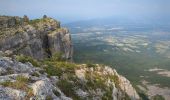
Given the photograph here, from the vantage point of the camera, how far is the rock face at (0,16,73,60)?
502 ft

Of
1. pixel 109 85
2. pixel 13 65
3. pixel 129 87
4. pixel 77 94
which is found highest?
pixel 13 65

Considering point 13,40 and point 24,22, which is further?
point 24,22

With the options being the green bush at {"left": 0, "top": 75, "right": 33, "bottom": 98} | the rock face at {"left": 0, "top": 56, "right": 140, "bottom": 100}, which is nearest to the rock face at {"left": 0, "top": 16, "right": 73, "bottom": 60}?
the rock face at {"left": 0, "top": 56, "right": 140, "bottom": 100}

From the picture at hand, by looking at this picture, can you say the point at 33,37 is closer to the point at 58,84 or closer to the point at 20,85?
the point at 58,84

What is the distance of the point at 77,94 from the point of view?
59.0 m

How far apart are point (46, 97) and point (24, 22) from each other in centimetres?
15534

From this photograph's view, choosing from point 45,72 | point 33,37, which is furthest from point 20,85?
point 33,37

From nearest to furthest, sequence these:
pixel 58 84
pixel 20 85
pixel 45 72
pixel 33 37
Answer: pixel 20 85
pixel 58 84
pixel 45 72
pixel 33 37

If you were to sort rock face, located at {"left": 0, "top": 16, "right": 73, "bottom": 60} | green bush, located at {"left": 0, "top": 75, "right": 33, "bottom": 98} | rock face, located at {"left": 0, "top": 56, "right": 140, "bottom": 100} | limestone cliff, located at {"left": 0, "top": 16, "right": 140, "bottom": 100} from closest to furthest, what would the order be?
green bush, located at {"left": 0, "top": 75, "right": 33, "bottom": 98}
rock face, located at {"left": 0, "top": 56, "right": 140, "bottom": 100}
limestone cliff, located at {"left": 0, "top": 16, "right": 140, "bottom": 100}
rock face, located at {"left": 0, "top": 16, "right": 73, "bottom": 60}

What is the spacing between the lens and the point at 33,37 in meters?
169

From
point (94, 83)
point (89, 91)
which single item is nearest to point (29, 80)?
point (89, 91)

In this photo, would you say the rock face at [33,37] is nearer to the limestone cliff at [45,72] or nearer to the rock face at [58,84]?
the limestone cliff at [45,72]

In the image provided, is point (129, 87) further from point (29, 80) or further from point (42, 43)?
point (42, 43)

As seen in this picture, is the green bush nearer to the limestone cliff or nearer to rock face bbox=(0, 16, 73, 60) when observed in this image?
the limestone cliff
